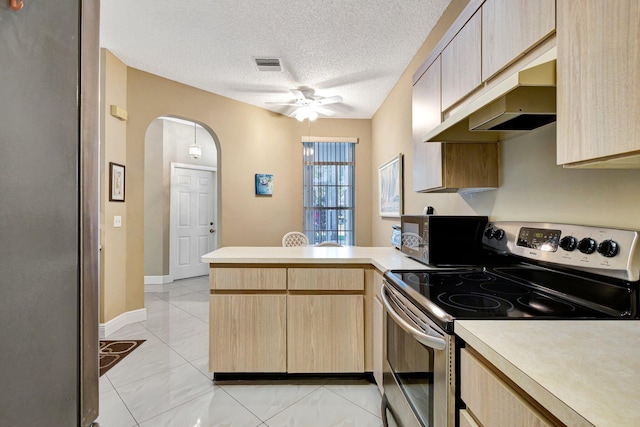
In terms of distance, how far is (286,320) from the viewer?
1956 mm

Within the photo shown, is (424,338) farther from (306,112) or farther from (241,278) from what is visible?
(306,112)

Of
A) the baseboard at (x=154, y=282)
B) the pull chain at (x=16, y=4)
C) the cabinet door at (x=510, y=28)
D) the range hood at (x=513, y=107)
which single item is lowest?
the baseboard at (x=154, y=282)

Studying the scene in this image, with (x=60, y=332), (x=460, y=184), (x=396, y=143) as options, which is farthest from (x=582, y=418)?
(x=396, y=143)

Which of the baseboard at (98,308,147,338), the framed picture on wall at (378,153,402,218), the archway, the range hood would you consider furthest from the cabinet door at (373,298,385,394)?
the archway

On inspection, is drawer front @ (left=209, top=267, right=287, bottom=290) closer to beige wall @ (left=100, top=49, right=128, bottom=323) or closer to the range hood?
the range hood

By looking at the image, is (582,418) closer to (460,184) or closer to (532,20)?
(532,20)

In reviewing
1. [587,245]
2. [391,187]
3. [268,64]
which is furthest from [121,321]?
[587,245]

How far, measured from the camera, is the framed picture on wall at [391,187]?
3.21 meters

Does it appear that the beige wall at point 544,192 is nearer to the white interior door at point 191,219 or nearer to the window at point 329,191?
the window at point 329,191

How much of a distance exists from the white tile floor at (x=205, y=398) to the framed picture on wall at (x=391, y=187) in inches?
75.0

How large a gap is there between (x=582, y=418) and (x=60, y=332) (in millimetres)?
923

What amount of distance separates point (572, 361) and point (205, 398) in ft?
6.44

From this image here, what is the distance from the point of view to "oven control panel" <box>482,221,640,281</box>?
2.88 ft

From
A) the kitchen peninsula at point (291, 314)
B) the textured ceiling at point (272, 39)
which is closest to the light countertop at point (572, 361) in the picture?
the kitchen peninsula at point (291, 314)
